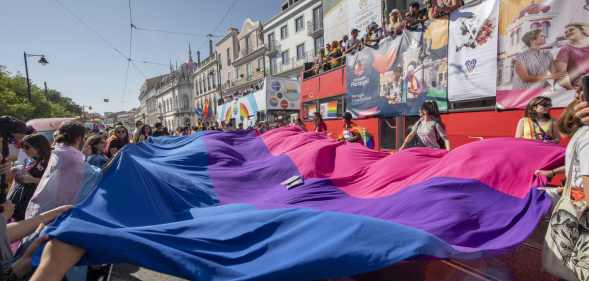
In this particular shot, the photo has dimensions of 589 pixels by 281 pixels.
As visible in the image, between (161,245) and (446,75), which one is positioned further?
(446,75)

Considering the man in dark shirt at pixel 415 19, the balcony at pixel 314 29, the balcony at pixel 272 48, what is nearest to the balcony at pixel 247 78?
the balcony at pixel 272 48

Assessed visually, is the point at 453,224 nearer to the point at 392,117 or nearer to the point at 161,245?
the point at 161,245

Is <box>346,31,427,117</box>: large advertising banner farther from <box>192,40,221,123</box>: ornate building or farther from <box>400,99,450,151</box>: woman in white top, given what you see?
<box>192,40,221,123</box>: ornate building

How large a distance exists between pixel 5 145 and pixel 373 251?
8.90 ft

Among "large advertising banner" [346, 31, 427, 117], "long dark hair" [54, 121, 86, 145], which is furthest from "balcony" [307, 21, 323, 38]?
"long dark hair" [54, 121, 86, 145]

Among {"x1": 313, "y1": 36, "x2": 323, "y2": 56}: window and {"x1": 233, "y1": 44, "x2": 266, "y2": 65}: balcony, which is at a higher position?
{"x1": 233, "y1": 44, "x2": 266, "y2": 65}: balcony

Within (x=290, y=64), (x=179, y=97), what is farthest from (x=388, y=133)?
(x=179, y=97)

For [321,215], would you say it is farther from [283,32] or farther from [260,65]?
[260,65]

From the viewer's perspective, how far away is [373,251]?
1594 mm

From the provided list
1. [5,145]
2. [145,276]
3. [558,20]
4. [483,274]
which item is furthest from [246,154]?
[558,20]

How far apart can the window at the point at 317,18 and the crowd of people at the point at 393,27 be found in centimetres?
1585

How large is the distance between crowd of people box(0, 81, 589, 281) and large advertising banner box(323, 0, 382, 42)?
10.8 meters

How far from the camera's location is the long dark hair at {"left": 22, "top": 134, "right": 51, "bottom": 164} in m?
3.21

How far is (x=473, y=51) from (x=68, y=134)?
599cm
